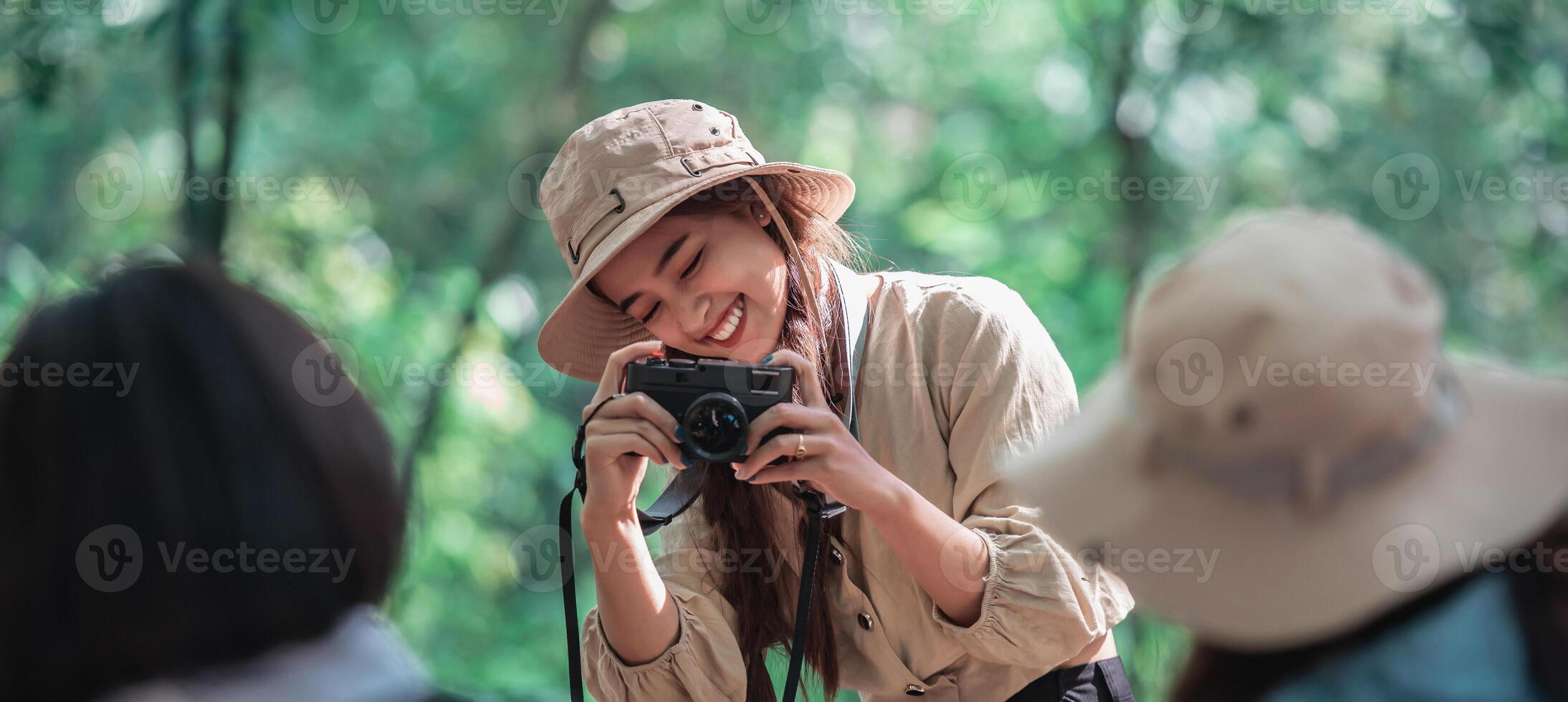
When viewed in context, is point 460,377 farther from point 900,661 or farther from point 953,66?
point 900,661

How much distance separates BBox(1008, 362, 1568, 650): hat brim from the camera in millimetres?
781

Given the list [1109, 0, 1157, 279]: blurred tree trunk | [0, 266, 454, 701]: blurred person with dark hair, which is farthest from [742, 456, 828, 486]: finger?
[1109, 0, 1157, 279]: blurred tree trunk

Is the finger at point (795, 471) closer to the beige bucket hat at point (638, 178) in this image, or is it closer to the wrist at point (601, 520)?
the wrist at point (601, 520)

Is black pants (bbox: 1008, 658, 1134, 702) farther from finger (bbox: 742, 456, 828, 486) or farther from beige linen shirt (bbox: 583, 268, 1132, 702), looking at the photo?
finger (bbox: 742, 456, 828, 486)

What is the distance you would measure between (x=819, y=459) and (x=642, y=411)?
9.8 inches

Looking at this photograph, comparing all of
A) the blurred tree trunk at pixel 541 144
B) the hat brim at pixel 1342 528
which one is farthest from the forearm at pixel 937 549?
the blurred tree trunk at pixel 541 144

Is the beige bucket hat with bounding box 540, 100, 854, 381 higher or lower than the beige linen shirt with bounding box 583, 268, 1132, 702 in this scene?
higher

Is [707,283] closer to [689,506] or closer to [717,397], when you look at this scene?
[717,397]

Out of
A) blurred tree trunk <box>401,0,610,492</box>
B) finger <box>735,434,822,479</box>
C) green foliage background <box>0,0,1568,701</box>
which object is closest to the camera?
finger <box>735,434,822,479</box>

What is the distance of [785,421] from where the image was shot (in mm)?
1587

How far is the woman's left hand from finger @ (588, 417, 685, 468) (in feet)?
0.30

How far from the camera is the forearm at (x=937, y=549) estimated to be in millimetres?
1586

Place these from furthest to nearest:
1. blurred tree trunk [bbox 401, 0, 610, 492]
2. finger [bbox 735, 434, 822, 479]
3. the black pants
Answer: blurred tree trunk [bbox 401, 0, 610, 492] < the black pants < finger [bbox 735, 434, 822, 479]

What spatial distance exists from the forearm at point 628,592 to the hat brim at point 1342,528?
95cm
